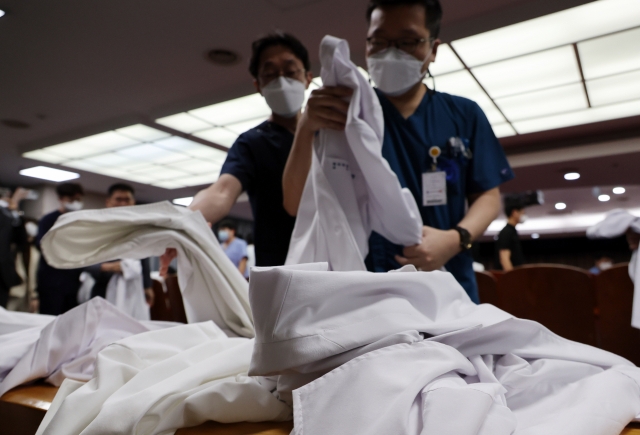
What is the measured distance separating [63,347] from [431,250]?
27.9 inches

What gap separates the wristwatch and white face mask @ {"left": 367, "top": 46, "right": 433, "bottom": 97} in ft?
1.29

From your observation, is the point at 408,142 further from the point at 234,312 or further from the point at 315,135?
the point at 234,312

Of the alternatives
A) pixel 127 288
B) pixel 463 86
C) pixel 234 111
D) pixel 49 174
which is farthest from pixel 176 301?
pixel 49 174

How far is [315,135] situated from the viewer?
98 cm

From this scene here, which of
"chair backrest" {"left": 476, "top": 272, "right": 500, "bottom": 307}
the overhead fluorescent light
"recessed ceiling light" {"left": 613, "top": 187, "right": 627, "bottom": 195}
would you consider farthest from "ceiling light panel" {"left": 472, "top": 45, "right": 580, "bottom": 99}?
the overhead fluorescent light

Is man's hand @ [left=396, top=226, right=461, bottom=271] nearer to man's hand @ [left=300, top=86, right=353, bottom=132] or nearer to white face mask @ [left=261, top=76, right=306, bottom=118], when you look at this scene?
man's hand @ [left=300, top=86, right=353, bottom=132]

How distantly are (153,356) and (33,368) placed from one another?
25 centimetres

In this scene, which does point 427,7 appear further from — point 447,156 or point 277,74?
Answer: point 277,74

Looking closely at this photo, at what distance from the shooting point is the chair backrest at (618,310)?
1905 millimetres

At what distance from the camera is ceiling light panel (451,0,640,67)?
3.35 meters

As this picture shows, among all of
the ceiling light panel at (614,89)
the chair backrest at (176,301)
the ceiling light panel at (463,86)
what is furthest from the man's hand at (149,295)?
the ceiling light panel at (614,89)

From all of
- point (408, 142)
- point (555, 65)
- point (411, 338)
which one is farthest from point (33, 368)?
point (555, 65)

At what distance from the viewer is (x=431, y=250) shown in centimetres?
92

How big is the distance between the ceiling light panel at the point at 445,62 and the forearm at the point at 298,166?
10.6 feet
